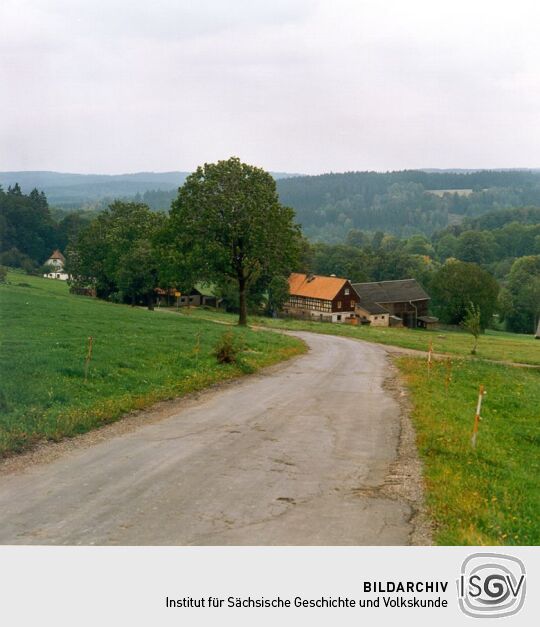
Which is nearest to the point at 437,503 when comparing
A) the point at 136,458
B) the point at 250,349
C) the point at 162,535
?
the point at 162,535

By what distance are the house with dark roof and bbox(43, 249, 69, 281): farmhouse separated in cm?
5767

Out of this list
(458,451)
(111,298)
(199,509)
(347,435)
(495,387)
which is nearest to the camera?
(199,509)

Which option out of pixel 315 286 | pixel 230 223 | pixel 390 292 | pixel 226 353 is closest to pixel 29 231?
pixel 315 286

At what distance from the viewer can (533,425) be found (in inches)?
803

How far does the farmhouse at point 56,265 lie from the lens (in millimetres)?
131875

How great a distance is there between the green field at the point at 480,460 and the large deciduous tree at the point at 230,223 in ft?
76.4

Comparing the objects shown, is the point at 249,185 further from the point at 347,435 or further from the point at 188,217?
the point at 347,435

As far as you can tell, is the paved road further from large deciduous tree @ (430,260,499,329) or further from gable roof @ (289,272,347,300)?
large deciduous tree @ (430,260,499,329)

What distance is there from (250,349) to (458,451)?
1807 centimetres

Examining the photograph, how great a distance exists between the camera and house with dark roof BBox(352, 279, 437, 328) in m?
107

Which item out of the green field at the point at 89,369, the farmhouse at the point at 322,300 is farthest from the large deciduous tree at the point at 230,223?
the farmhouse at the point at 322,300

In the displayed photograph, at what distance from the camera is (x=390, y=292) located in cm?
11331
